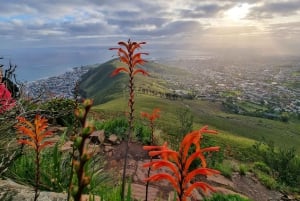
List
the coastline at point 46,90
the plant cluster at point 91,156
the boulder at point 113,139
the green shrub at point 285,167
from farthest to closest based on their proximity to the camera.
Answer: the green shrub at point 285,167
the boulder at point 113,139
the coastline at point 46,90
the plant cluster at point 91,156

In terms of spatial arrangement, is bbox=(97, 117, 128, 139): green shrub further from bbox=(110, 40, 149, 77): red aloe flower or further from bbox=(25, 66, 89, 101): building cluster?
bbox=(110, 40, 149, 77): red aloe flower

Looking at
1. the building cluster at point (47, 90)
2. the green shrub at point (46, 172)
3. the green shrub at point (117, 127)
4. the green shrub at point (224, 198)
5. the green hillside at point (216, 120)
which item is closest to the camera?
the green shrub at point (46, 172)

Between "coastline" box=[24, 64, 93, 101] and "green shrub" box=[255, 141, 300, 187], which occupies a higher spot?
"coastline" box=[24, 64, 93, 101]

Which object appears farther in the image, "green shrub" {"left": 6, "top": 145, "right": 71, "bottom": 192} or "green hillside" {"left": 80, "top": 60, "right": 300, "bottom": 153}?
"green hillside" {"left": 80, "top": 60, "right": 300, "bottom": 153}

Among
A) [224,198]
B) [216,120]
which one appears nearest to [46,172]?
[224,198]

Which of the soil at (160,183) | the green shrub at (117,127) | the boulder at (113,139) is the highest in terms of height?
the green shrub at (117,127)

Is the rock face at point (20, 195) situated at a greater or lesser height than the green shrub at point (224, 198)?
greater

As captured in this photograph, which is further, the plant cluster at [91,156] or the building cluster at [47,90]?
the building cluster at [47,90]

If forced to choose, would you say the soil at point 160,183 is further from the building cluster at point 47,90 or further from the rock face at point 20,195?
the building cluster at point 47,90

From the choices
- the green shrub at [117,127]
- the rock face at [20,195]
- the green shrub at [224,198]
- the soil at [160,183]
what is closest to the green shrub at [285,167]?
the soil at [160,183]

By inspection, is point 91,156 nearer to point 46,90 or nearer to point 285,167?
point 46,90

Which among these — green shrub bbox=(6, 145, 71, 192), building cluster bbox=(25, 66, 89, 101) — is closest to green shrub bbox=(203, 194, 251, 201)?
green shrub bbox=(6, 145, 71, 192)
